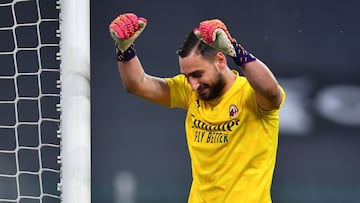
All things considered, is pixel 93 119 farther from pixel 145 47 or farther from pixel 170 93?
pixel 170 93

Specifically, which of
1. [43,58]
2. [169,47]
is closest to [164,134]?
[169,47]

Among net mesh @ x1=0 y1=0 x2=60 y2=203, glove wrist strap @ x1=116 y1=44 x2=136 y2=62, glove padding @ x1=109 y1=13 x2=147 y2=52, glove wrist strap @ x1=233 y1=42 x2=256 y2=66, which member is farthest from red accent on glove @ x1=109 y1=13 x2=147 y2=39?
net mesh @ x1=0 y1=0 x2=60 y2=203

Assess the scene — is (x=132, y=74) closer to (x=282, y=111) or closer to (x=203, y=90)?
(x=203, y=90)

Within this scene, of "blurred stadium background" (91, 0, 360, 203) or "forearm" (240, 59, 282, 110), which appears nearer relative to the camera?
"forearm" (240, 59, 282, 110)

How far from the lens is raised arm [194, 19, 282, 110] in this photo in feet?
5.23

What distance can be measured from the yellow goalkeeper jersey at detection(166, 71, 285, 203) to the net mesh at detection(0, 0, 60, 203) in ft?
3.51

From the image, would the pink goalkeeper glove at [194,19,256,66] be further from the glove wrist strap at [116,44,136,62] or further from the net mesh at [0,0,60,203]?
→ the net mesh at [0,0,60,203]

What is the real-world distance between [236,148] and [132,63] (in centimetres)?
34

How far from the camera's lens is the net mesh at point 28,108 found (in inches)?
110

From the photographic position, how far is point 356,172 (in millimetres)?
2828

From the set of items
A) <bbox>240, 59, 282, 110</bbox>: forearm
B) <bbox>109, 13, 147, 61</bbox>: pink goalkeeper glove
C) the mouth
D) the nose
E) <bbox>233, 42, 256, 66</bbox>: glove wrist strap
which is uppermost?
<bbox>109, 13, 147, 61</bbox>: pink goalkeeper glove

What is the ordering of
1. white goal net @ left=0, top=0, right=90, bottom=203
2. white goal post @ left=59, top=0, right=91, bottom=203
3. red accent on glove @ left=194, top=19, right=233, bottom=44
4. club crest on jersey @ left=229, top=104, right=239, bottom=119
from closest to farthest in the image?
red accent on glove @ left=194, top=19, right=233, bottom=44 → white goal post @ left=59, top=0, right=91, bottom=203 → club crest on jersey @ left=229, top=104, right=239, bottom=119 → white goal net @ left=0, top=0, right=90, bottom=203

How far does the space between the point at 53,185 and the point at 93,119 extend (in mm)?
295

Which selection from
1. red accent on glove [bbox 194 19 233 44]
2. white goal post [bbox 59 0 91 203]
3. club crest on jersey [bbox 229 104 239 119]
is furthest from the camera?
club crest on jersey [bbox 229 104 239 119]
